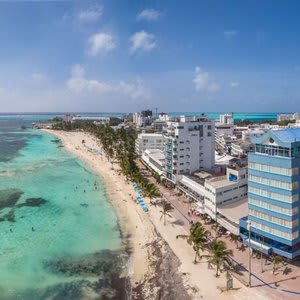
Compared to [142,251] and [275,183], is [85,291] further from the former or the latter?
[275,183]

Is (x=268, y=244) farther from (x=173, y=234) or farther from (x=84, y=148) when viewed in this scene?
(x=84, y=148)

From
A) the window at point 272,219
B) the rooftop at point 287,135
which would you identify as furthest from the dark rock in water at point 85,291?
the rooftop at point 287,135

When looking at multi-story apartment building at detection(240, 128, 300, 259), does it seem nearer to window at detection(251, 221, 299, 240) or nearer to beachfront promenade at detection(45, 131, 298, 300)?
window at detection(251, 221, 299, 240)

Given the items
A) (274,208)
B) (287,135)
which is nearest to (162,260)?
(274,208)

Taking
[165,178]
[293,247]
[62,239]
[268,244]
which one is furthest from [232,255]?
[165,178]

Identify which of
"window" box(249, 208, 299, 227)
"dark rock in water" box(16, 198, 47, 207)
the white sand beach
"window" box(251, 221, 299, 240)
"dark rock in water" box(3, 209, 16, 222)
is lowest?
the white sand beach

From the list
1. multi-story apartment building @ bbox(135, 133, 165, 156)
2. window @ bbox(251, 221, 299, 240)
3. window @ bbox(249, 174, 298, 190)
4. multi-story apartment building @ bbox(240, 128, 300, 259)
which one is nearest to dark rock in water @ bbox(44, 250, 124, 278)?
multi-story apartment building @ bbox(240, 128, 300, 259)

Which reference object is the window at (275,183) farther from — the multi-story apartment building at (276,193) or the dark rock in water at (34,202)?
the dark rock in water at (34,202)
